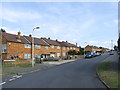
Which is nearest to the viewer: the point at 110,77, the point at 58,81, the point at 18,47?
the point at 58,81

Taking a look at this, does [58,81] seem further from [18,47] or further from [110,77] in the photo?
[18,47]

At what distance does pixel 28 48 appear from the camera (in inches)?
1763

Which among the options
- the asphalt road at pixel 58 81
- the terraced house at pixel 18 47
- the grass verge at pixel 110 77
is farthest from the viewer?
the terraced house at pixel 18 47

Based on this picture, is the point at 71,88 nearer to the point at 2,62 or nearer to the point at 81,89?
the point at 81,89

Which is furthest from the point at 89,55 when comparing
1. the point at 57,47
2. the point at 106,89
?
the point at 106,89

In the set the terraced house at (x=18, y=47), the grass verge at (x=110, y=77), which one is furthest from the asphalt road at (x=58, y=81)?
the terraced house at (x=18, y=47)

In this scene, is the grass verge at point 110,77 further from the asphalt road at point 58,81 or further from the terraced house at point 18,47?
the terraced house at point 18,47

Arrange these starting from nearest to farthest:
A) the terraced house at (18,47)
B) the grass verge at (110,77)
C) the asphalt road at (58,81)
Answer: the grass verge at (110,77)
the asphalt road at (58,81)
the terraced house at (18,47)

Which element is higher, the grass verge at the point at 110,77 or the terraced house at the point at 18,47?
the terraced house at the point at 18,47

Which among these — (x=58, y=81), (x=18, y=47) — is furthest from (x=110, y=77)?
(x=18, y=47)

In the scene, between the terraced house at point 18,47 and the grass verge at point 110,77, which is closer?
the grass verge at point 110,77

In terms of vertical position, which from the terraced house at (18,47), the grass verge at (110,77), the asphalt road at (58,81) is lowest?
the asphalt road at (58,81)

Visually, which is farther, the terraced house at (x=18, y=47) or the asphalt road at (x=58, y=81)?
the terraced house at (x=18, y=47)

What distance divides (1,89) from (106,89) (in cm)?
582
